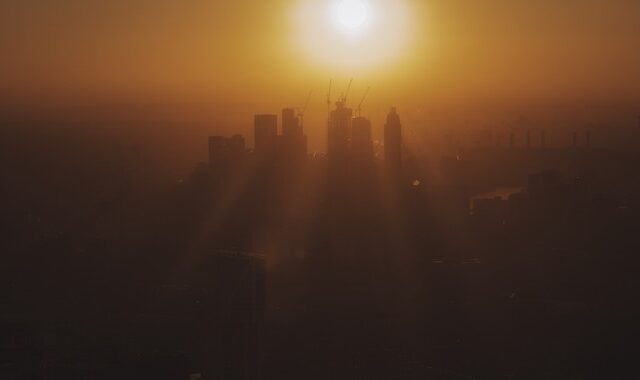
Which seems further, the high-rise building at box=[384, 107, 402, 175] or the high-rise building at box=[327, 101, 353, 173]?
the high-rise building at box=[384, 107, 402, 175]

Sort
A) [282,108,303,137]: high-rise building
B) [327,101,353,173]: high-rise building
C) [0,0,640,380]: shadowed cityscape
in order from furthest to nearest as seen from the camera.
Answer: [282,108,303,137]: high-rise building → [327,101,353,173]: high-rise building → [0,0,640,380]: shadowed cityscape

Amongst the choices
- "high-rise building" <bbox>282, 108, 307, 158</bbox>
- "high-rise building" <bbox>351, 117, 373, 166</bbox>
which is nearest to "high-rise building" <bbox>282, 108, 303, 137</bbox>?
"high-rise building" <bbox>282, 108, 307, 158</bbox>

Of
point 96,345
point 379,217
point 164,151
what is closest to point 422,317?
point 96,345

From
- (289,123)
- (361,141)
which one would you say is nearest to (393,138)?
(361,141)

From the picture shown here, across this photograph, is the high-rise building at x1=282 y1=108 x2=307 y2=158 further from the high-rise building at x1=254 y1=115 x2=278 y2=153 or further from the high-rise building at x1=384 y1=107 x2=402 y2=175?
the high-rise building at x1=384 y1=107 x2=402 y2=175

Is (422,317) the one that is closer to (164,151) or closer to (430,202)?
(430,202)

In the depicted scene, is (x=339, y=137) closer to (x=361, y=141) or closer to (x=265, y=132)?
(x=361, y=141)
